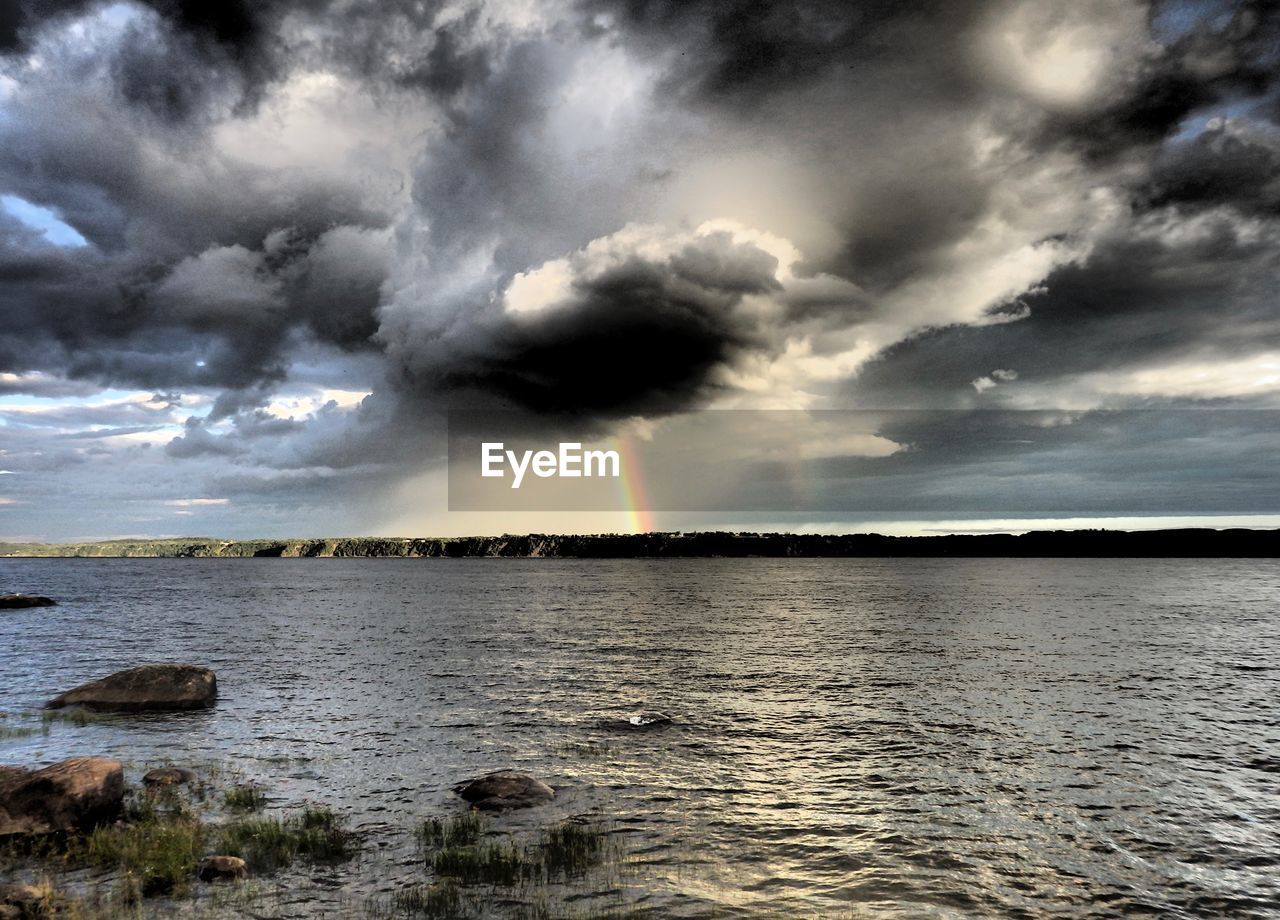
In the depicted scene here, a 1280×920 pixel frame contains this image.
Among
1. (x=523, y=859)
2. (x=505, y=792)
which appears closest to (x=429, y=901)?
(x=523, y=859)

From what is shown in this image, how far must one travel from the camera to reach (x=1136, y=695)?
4094 centimetres

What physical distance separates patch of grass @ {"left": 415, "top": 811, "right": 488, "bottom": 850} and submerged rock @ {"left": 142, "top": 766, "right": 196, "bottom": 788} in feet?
30.5

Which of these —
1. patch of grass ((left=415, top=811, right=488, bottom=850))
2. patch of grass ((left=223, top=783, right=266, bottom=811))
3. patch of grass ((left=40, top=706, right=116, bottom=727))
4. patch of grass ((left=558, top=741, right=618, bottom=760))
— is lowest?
patch of grass ((left=558, top=741, right=618, bottom=760))

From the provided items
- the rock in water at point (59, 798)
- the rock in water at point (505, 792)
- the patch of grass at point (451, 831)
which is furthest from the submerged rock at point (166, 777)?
the patch of grass at point (451, 831)

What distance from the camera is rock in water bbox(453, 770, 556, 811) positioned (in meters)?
21.3

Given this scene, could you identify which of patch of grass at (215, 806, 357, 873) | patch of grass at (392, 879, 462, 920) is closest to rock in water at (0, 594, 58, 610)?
patch of grass at (215, 806, 357, 873)

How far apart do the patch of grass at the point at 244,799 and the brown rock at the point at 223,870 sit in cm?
496

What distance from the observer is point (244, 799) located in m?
21.3

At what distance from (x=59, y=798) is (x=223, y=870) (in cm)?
604

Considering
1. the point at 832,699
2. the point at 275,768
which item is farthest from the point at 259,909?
the point at 832,699

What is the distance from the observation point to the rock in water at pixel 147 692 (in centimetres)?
3531

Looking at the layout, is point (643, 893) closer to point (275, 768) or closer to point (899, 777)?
point (899, 777)

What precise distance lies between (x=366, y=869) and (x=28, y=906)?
19.8 ft

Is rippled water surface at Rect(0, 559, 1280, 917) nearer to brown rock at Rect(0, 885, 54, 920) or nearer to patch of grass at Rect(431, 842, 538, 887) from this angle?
patch of grass at Rect(431, 842, 538, 887)
